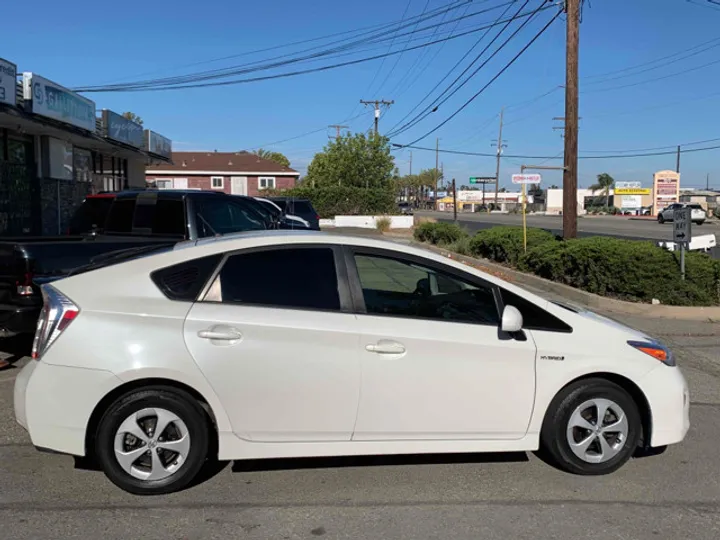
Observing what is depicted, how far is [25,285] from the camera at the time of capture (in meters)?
6.13

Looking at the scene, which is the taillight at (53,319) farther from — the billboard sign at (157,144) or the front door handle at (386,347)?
the billboard sign at (157,144)

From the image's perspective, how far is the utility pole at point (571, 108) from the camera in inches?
573

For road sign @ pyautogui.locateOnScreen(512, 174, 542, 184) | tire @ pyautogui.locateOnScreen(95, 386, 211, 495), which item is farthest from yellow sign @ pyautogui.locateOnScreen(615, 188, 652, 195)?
tire @ pyautogui.locateOnScreen(95, 386, 211, 495)

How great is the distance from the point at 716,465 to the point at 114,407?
4069 millimetres

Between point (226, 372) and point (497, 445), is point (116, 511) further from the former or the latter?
point (497, 445)

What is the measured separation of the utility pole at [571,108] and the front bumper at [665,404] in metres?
11.5

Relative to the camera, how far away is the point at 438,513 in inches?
146

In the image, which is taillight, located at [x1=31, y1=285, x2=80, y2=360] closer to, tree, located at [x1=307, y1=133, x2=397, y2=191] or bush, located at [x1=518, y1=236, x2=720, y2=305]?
bush, located at [x1=518, y1=236, x2=720, y2=305]

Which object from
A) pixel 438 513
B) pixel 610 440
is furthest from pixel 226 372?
pixel 610 440

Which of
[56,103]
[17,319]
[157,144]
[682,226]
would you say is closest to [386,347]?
[17,319]

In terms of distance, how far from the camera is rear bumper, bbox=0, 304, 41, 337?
6031 mm

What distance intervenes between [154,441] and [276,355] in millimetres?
886

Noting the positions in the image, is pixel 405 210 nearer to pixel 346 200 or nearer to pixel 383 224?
pixel 346 200

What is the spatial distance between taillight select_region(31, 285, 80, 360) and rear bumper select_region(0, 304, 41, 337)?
248 centimetres
